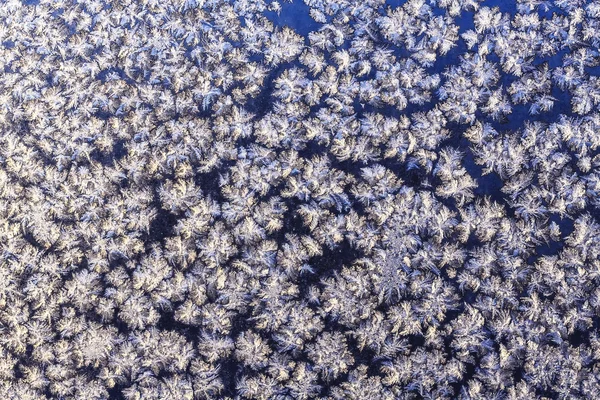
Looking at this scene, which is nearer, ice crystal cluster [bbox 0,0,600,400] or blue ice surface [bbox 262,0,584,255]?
ice crystal cluster [bbox 0,0,600,400]

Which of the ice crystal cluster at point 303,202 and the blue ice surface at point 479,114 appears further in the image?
the blue ice surface at point 479,114

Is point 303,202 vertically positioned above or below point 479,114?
below

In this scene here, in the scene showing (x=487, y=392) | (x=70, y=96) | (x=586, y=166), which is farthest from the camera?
(x=70, y=96)

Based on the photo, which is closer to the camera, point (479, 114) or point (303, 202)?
point (303, 202)

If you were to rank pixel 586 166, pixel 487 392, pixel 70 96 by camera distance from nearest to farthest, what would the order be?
pixel 487 392
pixel 586 166
pixel 70 96

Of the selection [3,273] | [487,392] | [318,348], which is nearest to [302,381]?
[318,348]

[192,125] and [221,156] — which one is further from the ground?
[192,125]

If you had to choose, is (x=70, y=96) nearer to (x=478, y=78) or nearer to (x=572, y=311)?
(x=478, y=78)

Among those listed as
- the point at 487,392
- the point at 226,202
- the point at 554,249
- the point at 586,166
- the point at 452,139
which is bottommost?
the point at 487,392
